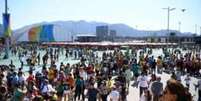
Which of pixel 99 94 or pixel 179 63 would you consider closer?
pixel 99 94

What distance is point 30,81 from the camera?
15.3m

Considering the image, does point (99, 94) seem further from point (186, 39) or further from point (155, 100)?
point (186, 39)

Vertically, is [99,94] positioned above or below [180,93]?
below

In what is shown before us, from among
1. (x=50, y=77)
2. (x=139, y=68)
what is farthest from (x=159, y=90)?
(x=139, y=68)

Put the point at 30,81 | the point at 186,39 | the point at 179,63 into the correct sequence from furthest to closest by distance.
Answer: the point at 186,39
the point at 179,63
the point at 30,81

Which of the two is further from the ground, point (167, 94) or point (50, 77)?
point (167, 94)

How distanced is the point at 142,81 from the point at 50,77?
13.4 feet

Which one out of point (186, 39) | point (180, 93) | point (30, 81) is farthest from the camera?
point (186, 39)

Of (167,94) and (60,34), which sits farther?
(60,34)

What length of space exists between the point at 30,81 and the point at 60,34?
12322 centimetres

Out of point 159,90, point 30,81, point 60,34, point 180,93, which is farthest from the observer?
point 60,34

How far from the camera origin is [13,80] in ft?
51.8

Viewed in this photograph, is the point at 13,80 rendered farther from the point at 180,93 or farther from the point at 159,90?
the point at 180,93

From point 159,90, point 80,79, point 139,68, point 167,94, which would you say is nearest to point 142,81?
point 80,79
